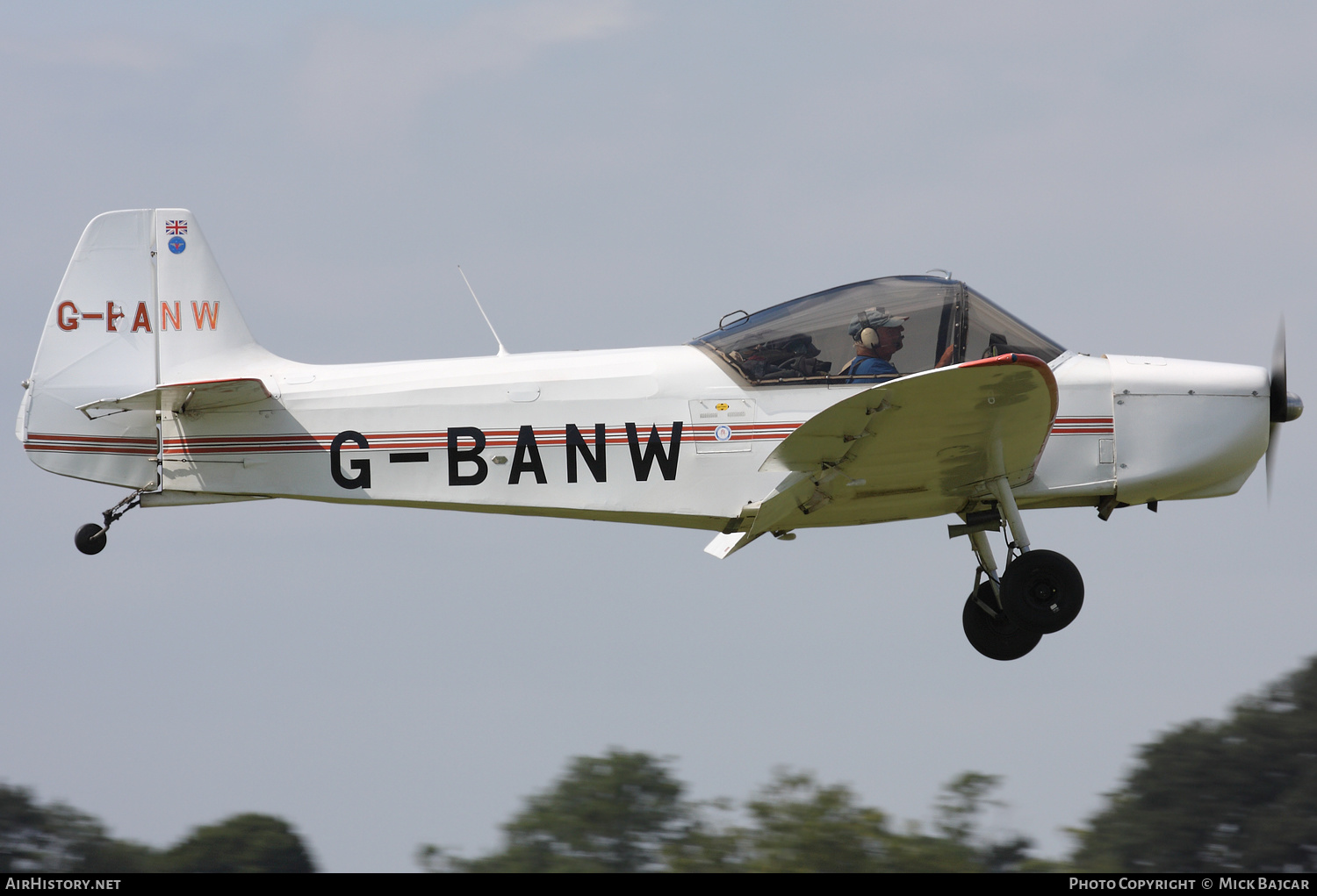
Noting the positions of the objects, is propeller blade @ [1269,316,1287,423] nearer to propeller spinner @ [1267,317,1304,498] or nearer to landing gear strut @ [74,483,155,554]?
propeller spinner @ [1267,317,1304,498]

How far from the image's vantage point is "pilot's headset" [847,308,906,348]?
823cm

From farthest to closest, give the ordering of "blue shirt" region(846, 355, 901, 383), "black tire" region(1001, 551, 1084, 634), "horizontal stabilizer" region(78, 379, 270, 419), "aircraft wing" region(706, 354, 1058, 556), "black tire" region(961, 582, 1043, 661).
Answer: "black tire" region(961, 582, 1043, 661) < "horizontal stabilizer" region(78, 379, 270, 419) < "blue shirt" region(846, 355, 901, 383) < "black tire" region(1001, 551, 1084, 634) < "aircraft wing" region(706, 354, 1058, 556)

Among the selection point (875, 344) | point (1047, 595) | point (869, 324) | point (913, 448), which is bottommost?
point (1047, 595)

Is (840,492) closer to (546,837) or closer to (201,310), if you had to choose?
(201,310)

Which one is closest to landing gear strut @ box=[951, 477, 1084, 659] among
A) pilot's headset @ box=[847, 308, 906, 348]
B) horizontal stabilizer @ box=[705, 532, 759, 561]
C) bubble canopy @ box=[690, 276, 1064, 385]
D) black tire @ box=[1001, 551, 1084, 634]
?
black tire @ box=[1001, 551, 1084, 634]

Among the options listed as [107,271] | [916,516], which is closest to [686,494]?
[916,516]

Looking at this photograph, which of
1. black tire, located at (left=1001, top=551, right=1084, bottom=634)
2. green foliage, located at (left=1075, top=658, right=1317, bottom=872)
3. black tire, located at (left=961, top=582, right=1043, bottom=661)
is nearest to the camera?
black tire, located at (left=1001, top=551, right=1084, bottom=634)

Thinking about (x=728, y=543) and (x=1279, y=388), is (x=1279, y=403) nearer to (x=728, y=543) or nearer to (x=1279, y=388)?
(x=1279, y=388)

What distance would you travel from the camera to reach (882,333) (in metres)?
8.23

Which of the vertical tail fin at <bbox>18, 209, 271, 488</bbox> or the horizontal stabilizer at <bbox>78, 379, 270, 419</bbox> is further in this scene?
the vertical tail fin at <bbox>18, 209, 271, 488</bbox>

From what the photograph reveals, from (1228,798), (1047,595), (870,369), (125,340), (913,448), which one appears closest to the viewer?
(913,448)

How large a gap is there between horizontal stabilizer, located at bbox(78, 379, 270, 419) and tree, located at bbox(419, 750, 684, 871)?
8.88m

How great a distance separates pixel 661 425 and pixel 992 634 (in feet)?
8.46

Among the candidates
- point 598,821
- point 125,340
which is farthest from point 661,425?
point 598,821
